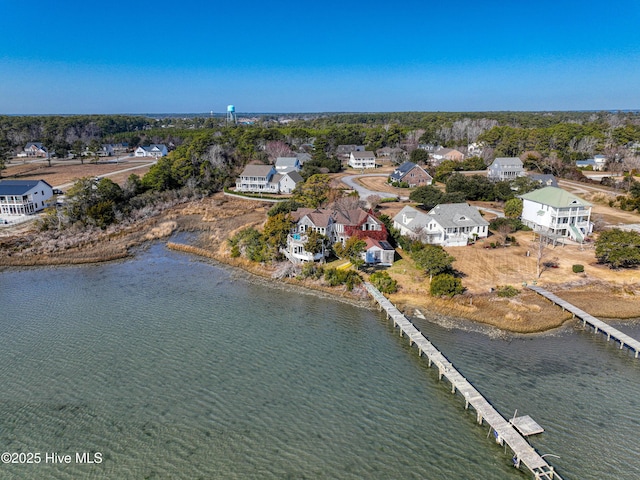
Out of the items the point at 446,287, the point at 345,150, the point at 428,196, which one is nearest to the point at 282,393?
the point at 446,287

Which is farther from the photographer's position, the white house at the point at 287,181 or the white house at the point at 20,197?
the white house at the point at 287,181

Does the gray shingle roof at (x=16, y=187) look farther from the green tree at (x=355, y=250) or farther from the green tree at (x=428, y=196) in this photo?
the green tree at (x=428, y=196)

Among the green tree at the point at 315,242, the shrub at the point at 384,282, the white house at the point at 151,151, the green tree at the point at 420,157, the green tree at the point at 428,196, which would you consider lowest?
the shrub at the point at 384,282

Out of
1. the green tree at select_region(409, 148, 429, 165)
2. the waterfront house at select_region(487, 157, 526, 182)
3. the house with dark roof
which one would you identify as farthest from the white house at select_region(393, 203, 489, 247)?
the green tree at select_region(409, 148, 429, 165)

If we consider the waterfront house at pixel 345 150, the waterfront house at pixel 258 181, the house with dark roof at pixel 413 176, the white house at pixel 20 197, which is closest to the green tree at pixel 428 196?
the house with dark roof at pixel 413 176

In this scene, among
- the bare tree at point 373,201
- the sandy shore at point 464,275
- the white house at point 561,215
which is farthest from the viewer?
the bare tree at point 373,201

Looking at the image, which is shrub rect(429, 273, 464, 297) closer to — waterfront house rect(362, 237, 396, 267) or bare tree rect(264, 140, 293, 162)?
waterfront house rect(362, 237, 396, 267)
